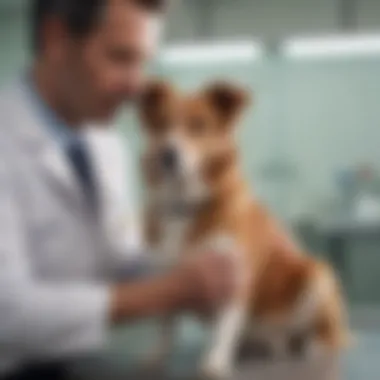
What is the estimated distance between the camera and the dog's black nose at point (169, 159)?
4.11ft

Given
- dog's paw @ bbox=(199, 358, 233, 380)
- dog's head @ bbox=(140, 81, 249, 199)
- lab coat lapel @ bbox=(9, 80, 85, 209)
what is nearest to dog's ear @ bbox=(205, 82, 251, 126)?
dog's head @ bbox=(140, 81, 249, 199)

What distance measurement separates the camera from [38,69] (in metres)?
1.32

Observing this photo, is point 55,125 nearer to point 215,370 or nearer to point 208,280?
point 208,280

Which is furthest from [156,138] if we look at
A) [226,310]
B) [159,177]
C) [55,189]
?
[226,310]

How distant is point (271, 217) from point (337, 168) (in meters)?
0.13

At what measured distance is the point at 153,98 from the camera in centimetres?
130

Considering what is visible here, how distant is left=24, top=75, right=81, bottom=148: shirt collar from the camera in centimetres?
130

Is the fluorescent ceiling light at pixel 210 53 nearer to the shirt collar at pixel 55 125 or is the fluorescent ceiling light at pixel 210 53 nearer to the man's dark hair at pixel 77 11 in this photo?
the man's dark hair at pixel 77 11

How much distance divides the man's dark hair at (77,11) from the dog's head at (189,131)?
124mm

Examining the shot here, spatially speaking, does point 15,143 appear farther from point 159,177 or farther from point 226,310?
point 226,310

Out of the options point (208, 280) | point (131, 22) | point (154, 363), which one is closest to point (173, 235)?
point (208, 280)

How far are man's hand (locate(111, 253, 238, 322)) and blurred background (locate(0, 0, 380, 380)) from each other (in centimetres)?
12

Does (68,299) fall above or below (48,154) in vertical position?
below

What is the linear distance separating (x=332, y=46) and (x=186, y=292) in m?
0.44
